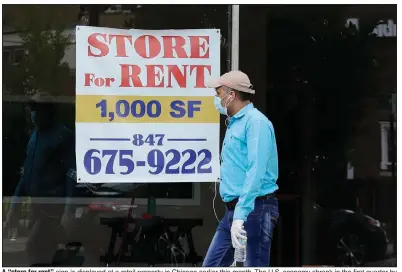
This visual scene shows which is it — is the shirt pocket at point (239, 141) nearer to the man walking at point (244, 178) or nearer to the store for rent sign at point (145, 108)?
the man walking at point (244, 178)

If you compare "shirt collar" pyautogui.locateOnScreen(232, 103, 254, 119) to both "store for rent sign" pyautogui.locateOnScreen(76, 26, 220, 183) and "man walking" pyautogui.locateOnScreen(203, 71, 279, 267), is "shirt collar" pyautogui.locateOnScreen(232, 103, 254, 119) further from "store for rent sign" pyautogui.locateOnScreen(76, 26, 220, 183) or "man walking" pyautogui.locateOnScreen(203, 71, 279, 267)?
"store for rent sign" pyautogui.locateOnScreen(76, 26, 220, 183)

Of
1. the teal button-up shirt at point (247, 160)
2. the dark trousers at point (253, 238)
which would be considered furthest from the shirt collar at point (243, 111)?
the dark trousers at point (253, 238)

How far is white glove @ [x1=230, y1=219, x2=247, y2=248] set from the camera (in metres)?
5.26

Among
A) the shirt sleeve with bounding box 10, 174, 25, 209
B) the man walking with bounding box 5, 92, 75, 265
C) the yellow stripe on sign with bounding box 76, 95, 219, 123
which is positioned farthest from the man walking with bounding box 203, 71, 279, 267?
Result: the shirt sleeve with bounding box 10, 174, 25, 209

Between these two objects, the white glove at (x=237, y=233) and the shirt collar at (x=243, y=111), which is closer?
the white glove at (x=237, y=233)

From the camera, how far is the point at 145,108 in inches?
237

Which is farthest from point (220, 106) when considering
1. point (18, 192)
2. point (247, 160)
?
point (18, 192)

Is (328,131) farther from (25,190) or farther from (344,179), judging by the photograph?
(25,190)

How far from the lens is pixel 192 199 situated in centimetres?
636

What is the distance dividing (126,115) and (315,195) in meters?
1.94

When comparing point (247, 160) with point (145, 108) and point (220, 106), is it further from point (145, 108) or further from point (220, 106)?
point (145, 108)

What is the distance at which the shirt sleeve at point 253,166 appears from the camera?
527 cm

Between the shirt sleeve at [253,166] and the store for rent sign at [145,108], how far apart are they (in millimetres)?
706
